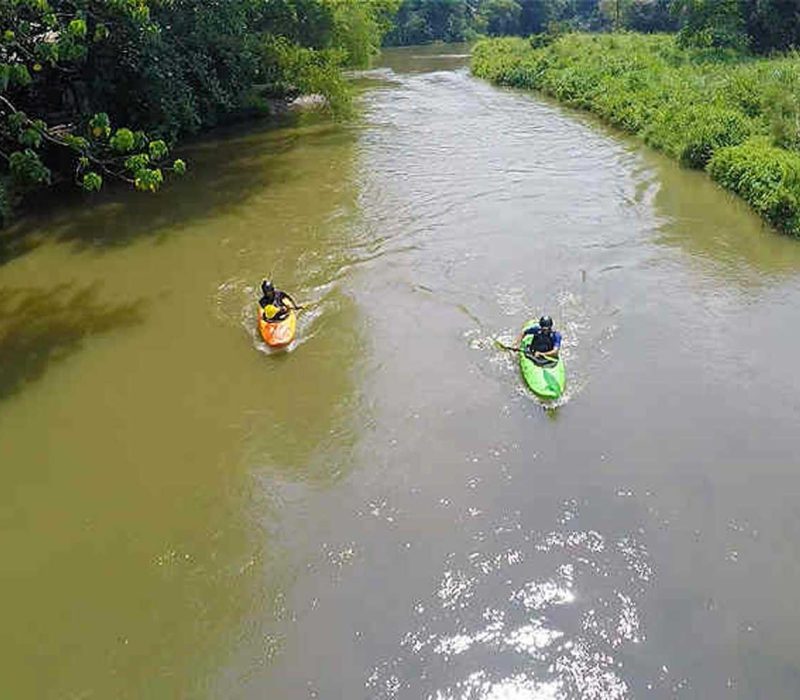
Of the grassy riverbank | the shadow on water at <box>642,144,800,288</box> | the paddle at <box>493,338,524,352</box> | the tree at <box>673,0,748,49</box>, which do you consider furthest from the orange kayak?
the tree at <box>673,0,748,49</box>

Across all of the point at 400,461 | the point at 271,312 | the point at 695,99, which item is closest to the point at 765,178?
the point at 695,99

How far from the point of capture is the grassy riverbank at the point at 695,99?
58.2ft

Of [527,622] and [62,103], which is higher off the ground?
[62,103]

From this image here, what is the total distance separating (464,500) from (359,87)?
106 feet

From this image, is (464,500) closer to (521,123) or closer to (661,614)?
(661,614)

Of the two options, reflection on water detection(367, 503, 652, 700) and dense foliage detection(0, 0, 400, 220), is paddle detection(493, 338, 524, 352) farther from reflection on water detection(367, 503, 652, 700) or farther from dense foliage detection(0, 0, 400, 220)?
dense foliage detection(0, 0, 400, 220)

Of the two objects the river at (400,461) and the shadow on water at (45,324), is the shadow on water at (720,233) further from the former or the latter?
the shadow on water at (45,324)

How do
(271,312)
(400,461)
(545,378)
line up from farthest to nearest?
(271,312)
(545,378)
(400,461)

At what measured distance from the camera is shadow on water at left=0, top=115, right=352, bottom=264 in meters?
17.0

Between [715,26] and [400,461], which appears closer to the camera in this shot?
[400,461]

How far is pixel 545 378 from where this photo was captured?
10.6m

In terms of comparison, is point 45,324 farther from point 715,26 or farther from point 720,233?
point 715,26

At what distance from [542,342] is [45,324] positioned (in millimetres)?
8844

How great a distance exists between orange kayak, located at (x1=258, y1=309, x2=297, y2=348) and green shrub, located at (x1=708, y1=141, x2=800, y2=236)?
11267 millimetres
